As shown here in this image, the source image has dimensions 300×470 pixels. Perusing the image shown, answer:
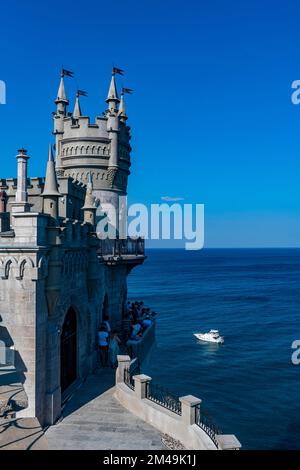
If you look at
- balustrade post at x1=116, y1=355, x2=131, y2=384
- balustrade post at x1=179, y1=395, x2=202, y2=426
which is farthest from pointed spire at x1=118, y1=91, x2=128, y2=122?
balustrade post at x1=179, y1=395, x2=202, y2=426

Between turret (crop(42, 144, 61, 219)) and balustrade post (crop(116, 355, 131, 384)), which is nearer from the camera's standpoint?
turret (crop(42, 144, 61, 219))

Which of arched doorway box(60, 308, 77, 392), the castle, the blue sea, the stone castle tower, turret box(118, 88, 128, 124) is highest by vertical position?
turret box(118, 88, 128, 124)

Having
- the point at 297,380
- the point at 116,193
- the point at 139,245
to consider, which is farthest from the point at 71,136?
the point at 297,380

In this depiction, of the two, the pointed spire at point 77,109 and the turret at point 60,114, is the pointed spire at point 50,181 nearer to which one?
the turret at point 60,114

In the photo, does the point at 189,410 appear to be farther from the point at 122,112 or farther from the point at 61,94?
the point at 61,94

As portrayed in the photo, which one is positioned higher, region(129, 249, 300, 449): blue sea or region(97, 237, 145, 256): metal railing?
region(97, 237, 145, 256): metal railing

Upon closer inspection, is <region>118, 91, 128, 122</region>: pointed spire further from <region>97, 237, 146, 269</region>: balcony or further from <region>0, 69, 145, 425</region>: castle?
<region>97, 237, 146, 269</region>: balcony
